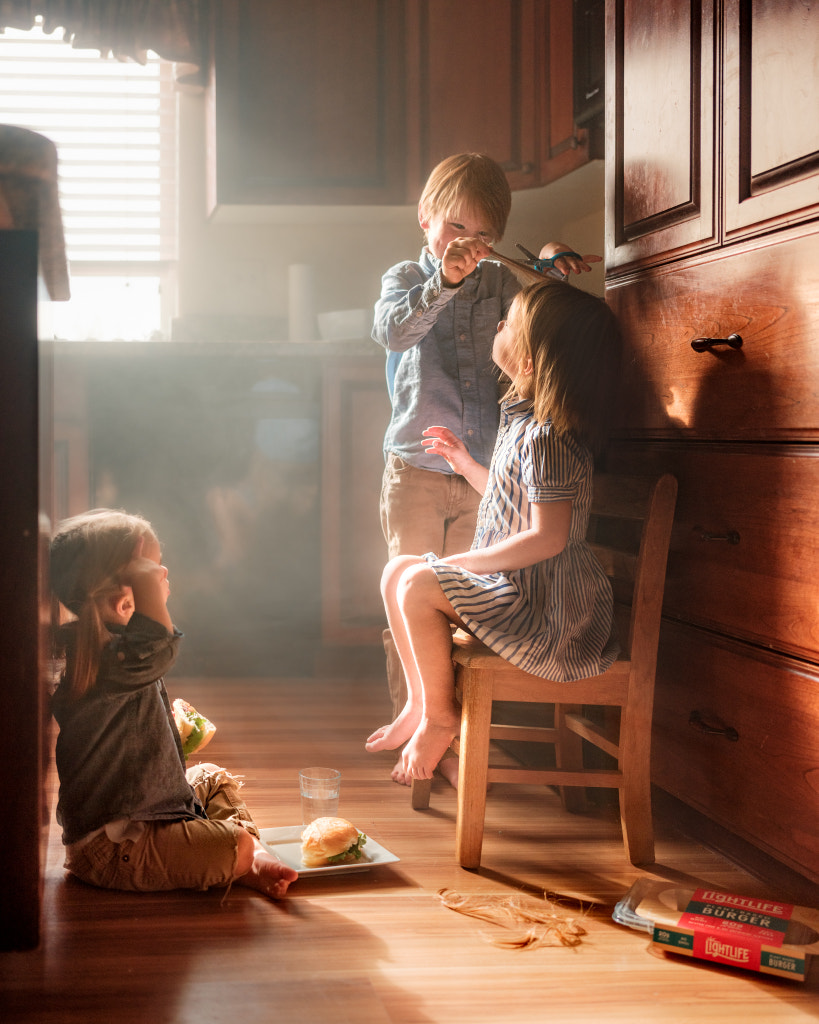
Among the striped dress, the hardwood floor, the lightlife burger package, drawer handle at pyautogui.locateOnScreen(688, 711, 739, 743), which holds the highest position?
the striped dress

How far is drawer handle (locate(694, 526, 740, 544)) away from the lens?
1377mm

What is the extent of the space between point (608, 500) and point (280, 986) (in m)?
0.90

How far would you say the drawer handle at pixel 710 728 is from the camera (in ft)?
4.56

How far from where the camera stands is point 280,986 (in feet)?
3.51

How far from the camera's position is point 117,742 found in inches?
51.4

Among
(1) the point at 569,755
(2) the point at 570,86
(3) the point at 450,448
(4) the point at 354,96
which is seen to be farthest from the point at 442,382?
(4) the point at 354,96

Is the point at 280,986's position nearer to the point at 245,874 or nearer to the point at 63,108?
the point at 245,874

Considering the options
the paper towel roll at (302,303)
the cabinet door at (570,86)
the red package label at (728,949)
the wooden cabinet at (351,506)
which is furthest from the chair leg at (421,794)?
the paper towel roll at (302,303)

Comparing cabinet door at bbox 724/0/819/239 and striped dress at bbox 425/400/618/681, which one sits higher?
cabinet door at bbox 724/0/819/239

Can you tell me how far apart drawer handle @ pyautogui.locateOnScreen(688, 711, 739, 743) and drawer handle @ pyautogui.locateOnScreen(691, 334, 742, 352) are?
1.72ft

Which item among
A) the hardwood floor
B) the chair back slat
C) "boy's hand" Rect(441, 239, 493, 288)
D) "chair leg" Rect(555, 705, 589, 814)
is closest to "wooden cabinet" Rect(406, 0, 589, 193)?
"boy's hand" Rect(441, 239, 493, 288)

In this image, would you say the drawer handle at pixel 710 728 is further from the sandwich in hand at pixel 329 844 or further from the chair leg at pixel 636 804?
the sandwich in hand at pixel 329 844

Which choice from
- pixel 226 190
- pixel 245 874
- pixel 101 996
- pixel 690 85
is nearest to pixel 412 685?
pixel 245 874

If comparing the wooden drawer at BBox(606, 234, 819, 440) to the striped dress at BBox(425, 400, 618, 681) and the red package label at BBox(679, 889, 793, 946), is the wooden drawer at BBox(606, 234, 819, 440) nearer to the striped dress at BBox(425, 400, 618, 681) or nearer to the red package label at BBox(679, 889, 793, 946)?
the striped dress at BBox(425, 400, 618, 681)
